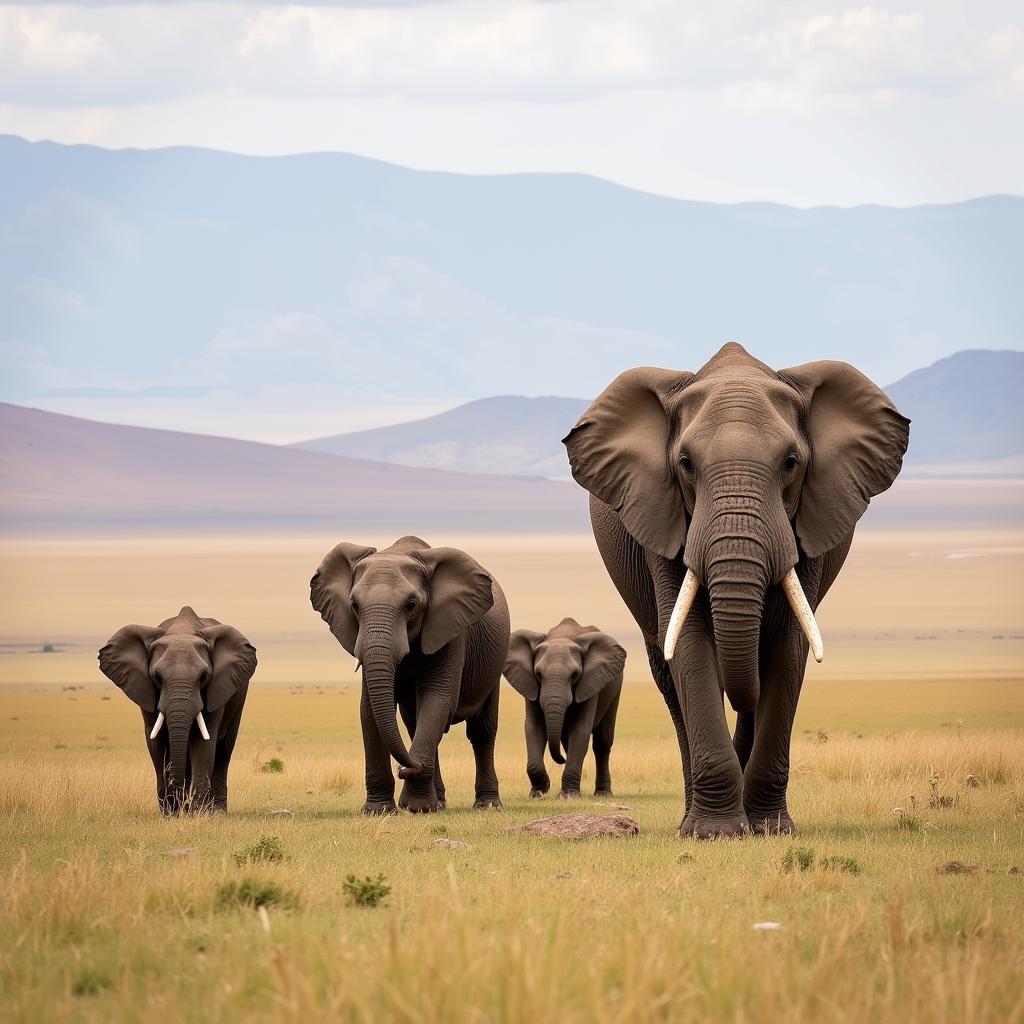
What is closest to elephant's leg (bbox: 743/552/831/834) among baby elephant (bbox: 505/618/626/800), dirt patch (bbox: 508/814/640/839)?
dirt patch (bbox: 508/814/640/839)

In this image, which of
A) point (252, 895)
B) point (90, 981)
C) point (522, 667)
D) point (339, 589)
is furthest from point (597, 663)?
point (90, 981)

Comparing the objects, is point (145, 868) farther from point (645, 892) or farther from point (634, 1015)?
point (634, 1015)

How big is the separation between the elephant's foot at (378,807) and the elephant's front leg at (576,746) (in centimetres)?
437

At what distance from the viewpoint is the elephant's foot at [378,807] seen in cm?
2084

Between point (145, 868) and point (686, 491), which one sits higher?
point (686, 491)

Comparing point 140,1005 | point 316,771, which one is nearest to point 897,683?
point 316,771

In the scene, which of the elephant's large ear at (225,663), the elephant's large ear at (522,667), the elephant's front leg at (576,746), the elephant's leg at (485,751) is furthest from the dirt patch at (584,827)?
the elephant's large ear at (522,667)

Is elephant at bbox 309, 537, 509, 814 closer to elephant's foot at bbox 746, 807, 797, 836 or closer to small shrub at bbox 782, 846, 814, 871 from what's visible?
elephant's foot at bbox 746, 807, 797, 836

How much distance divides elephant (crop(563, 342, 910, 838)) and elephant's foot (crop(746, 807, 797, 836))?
0.04ft

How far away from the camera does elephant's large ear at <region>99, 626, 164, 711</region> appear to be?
2236 centimetres

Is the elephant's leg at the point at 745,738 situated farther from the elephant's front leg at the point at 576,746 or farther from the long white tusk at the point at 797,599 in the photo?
the elephant's front leg at the point at 576,746

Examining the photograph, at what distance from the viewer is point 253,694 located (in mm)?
81750

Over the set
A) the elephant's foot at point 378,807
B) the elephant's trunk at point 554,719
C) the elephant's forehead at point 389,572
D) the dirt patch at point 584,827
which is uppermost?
the elephant's forehead at point 389,572

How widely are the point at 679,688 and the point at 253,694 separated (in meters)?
67.8
